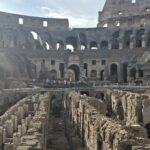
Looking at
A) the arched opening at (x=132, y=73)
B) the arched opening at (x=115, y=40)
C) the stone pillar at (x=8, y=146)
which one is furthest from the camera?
the arched opening at (x=115, y=40)

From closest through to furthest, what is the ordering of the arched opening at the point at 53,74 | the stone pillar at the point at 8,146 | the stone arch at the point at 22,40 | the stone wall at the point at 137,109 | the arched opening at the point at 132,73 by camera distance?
the stone pillar at the point at 8,146
the stone wall at the point at 137,109
the arched opening at the point at 132,73
the arched opening at the point at 53,74
the stone arch at the point at 22,40

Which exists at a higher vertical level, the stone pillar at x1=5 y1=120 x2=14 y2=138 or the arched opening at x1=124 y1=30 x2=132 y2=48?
the arched opening at x1=124 y1=30 x2=132 y2=48

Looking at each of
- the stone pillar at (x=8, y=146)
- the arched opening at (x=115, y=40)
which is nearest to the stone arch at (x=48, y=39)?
the arched opening at (x=115, y=40)

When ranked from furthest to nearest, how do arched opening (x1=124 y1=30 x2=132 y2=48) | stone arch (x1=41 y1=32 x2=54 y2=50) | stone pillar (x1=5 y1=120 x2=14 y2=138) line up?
1. stone arch (x1=41 y1=32 x2=54 y2=50)
2. arched opening (x1=124 y1=30 x2=132 y2=48)
3. stone pillar (x1=5 y1=120 x2=14 y2=138)

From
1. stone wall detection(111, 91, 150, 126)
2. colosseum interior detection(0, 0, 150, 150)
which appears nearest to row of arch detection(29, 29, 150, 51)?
colosseum interior detection(0, 0, 150, 150)

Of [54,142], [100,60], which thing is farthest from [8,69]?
[54,142]

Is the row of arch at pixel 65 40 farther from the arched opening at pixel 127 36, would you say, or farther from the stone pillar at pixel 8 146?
the stone pillar at pixel 8 146

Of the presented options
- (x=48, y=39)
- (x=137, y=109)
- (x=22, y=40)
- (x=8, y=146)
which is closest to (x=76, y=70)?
(x=48, y=39)

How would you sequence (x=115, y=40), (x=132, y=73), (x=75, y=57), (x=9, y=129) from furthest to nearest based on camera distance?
(x=115, y=40) → (x=75, y=57) → (x=132, y=73) → (x=9, y=129)

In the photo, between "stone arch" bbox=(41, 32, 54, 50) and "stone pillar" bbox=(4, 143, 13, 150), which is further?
"stone arch" bbox=(41, 32, 54, 50)

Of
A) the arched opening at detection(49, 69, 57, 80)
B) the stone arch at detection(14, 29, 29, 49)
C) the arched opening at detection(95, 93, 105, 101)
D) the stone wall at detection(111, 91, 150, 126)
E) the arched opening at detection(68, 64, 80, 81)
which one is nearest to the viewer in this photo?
the stone wall at detection(111, 91, 150, 126)

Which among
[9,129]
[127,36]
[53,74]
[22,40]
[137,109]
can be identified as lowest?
[9,129]

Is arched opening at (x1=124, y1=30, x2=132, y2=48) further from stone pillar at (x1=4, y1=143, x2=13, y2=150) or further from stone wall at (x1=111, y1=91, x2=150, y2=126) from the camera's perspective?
stone pillar at (x1=4, y1=143, x2=13, y2=150)

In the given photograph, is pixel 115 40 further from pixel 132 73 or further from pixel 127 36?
pixel 132 73
